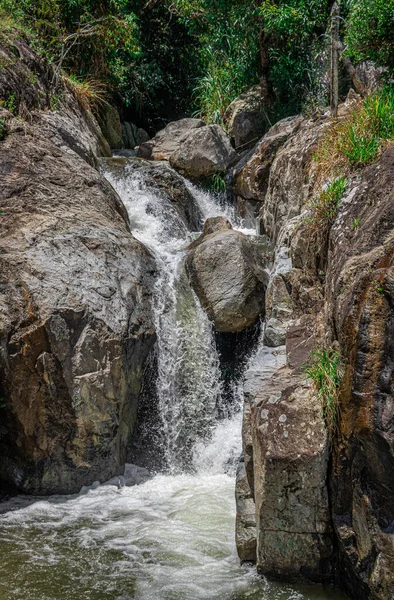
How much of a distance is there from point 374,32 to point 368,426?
615 centimetres

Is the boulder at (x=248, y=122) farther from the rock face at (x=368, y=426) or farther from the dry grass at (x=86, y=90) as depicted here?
the rock face at (x=368, y=426)

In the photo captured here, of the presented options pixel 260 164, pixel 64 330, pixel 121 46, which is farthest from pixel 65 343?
A: pixel 121 46

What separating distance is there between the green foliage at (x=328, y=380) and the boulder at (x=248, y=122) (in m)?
9.12

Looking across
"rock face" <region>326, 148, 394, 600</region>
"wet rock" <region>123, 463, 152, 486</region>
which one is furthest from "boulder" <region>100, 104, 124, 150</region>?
"rock face" <region>326, 148, 394, 600</region>

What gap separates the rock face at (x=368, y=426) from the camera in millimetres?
3951

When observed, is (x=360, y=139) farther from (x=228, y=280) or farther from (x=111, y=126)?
(x=111, y=126)

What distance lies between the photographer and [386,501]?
3.98 metres

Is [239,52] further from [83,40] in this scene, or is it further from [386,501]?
[386,501]

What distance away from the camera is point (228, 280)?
27.6 ft

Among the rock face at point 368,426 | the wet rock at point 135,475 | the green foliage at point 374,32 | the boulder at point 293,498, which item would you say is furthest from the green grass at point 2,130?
the boulder at point 293,498

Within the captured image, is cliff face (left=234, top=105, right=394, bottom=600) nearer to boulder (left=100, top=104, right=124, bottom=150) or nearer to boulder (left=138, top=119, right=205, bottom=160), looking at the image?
boulder (left=138, top=119, right=205, bottom=160)

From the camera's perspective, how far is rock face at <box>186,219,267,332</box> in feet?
27.2

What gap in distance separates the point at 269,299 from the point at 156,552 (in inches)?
132

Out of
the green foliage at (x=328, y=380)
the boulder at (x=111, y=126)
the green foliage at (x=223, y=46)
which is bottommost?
the green foliage at (x=328, y=380)
